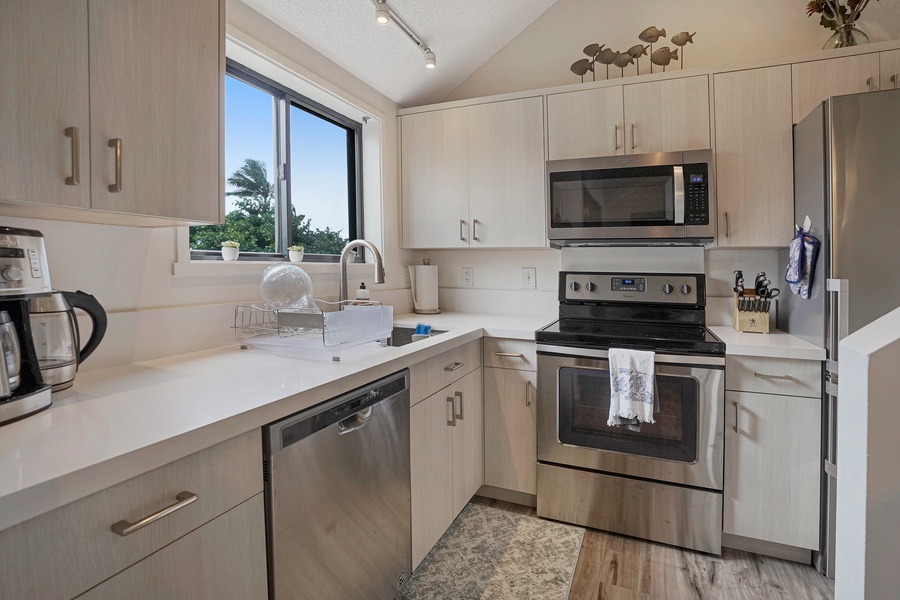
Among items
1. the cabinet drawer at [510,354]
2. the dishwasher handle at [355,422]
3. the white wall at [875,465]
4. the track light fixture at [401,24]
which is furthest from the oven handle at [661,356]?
the track light fixture at [401,24]

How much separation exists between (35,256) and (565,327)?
6.38ft

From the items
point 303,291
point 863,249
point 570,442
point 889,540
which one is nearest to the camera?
point 889,540

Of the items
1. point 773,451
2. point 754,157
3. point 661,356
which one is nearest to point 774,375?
point 773,451

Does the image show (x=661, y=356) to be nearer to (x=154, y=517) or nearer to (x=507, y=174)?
(x=507, y=174)

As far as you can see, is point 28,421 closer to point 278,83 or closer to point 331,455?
point 331,455

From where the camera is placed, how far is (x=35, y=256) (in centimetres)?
99

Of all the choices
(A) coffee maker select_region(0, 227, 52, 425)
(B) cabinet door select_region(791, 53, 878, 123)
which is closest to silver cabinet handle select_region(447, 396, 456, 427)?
(A) coffee maker select_region(0, 227, 52, 425)

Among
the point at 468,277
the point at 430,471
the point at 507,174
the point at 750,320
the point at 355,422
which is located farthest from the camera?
the point at 468,277

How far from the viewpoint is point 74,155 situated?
3.18 feet

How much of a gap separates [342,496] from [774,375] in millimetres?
1667

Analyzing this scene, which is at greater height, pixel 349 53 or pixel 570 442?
pixel 349 53

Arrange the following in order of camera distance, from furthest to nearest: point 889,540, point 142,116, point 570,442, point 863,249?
point 570,442, point 863,249, point 142,116, point 889,540

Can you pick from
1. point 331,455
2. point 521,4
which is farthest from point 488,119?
point 331,455

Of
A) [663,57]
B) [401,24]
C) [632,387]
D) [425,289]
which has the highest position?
[401,24]
